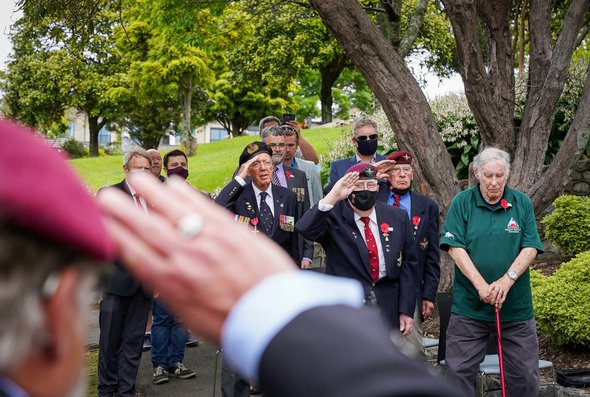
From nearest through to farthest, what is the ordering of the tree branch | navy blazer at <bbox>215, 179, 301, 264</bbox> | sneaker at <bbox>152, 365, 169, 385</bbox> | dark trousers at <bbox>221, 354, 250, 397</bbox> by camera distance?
dark trousers at <bbox>221, 354, 250, 397</bbox>
navy blazer at <bbox>215, 179, 301, 264</bbox>
sneaker at <bbox>152, 365, 169, 385</bbox>
the tree branch

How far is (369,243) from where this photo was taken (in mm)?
6469

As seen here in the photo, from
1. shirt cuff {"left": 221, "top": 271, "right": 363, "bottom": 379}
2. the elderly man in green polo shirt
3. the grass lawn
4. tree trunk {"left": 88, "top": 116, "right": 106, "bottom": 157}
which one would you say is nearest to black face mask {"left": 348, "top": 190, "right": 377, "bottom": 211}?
the elderly man in green polo shirt

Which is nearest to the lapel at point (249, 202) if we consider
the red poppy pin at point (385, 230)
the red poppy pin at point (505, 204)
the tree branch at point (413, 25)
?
the red poppy pin at point (385, 230)

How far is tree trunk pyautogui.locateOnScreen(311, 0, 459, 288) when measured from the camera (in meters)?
8.91

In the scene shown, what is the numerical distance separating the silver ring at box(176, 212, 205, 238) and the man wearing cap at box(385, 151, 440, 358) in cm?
633

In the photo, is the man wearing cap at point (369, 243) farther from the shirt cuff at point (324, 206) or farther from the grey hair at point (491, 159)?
the grey hair at point (491, 159)

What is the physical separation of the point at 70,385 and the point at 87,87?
45.5 m

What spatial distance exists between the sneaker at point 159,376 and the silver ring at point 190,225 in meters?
7.86

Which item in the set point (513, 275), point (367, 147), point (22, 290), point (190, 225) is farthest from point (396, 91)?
point (22, 290)

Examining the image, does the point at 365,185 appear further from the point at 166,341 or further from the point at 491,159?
the point at 166,341

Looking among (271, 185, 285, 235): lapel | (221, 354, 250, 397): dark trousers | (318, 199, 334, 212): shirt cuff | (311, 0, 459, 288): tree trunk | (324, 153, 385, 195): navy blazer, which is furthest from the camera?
(311, 0, 459, 288): tree trunk

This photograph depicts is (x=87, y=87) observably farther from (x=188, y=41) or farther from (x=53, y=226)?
(x=53, y=226)

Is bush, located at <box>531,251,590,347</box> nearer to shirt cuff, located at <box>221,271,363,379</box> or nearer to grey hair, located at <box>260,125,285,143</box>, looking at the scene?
grey hair, located at <box>260,125,285,143</box>

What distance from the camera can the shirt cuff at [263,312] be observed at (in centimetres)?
86
